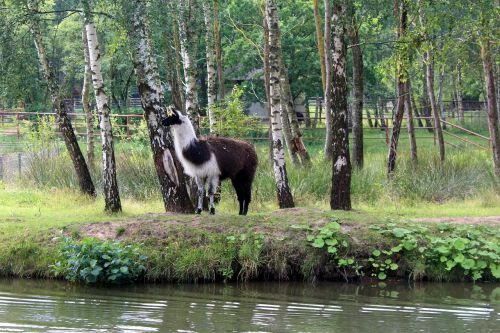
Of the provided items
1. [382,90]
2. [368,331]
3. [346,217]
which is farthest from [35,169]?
[382,90]

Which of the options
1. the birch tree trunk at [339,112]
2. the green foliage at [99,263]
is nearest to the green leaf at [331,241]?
the birch tree trunk at [339,112]

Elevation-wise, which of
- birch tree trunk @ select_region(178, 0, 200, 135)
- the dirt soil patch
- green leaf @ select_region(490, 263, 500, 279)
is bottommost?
green leaf @ select_region(490, 263, 500, 279)

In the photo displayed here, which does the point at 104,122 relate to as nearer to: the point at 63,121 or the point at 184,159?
the point at 184,159

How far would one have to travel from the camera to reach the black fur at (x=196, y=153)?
1416 centimetres

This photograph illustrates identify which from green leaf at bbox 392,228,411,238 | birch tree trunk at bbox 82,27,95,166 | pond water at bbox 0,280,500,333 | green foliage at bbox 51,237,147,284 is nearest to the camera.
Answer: pond water at bbox 0,280,500,333

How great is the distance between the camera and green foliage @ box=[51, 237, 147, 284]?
12367mm

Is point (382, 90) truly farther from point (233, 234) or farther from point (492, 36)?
point (233, 234)

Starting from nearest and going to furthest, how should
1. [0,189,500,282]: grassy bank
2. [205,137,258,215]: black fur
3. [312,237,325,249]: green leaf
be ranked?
1. [0,189,500,282]: grassy bank
2. [312,237,325,249]: green leaf
3. [205,137,258,215]: black fur

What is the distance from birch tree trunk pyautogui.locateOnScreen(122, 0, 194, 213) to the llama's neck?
857mm

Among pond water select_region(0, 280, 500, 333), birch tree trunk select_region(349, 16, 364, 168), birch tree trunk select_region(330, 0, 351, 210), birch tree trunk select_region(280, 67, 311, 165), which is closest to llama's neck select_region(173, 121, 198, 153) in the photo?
pond water select_region(0, 280, 500, 333)

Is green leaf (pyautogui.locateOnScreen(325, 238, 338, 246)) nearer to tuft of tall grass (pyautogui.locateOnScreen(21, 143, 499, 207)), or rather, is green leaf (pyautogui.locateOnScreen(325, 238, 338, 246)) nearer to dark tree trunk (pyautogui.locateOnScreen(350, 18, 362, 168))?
tuft of tall grass (pyautogui.locateOnScreen(21, 143, 499, 207))

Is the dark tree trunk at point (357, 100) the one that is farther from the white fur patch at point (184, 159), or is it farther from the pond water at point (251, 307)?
the pond water at point (251, 307)

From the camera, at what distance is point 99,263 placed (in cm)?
1251

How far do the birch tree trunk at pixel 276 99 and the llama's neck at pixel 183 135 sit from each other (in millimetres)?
2175
